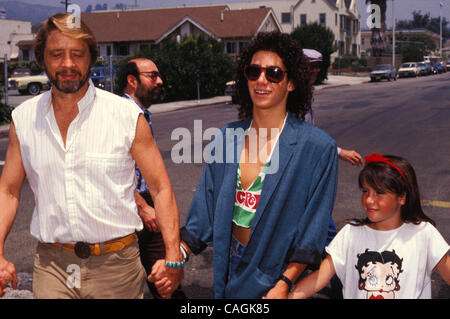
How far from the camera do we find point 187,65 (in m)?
30.8

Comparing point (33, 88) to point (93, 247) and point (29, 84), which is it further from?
point (93, 247)

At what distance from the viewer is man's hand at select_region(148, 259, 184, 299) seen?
112 inches

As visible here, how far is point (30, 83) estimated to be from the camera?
35.0m

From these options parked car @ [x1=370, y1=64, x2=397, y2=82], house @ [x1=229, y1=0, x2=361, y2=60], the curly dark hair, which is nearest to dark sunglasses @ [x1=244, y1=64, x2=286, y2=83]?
the curly dark hair

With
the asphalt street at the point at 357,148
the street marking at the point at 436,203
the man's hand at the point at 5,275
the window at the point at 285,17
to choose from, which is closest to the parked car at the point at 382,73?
the asphalt street at the point at 357,148

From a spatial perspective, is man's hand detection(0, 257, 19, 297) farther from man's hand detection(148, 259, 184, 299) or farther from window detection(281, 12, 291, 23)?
window detection(281, 12, 291, 23)

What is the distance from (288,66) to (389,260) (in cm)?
111

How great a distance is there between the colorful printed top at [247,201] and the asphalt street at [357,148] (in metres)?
0.83

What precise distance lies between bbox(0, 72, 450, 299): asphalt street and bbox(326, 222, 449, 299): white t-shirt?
0.56m

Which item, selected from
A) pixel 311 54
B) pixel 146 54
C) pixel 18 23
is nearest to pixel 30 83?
pixel 146 54

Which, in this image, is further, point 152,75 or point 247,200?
point 152,75

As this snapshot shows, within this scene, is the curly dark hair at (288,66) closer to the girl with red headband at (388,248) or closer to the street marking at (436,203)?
the girl with red headband at (388,248)

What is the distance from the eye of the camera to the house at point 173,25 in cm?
5312
